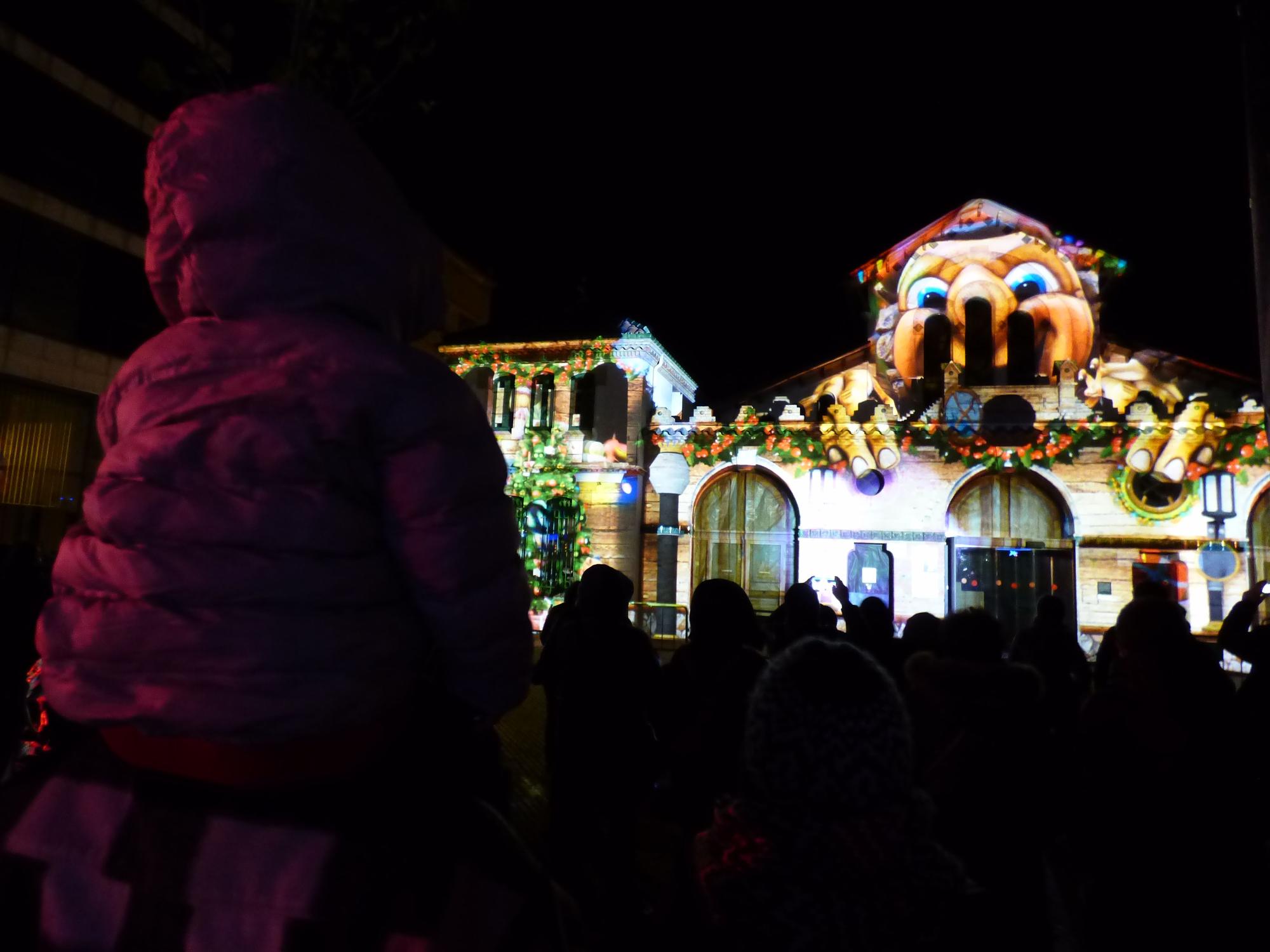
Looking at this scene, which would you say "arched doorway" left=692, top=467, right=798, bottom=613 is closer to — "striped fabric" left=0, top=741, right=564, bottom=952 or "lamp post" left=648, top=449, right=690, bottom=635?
"lamp post" left=648, top=449, right=690, bottom=635

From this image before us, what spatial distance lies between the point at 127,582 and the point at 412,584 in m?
0.45

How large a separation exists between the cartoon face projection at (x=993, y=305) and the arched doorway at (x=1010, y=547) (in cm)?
295

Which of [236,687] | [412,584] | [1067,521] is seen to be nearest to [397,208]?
[412,584]

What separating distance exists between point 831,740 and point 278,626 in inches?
47.5

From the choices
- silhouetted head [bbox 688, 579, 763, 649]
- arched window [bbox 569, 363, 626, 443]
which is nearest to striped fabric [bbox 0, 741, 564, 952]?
silhouetted head [bbox 688, 579, 763, 649]

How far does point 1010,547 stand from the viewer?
18.1 metres

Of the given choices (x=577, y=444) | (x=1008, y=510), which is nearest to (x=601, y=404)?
(x=577, y=444)

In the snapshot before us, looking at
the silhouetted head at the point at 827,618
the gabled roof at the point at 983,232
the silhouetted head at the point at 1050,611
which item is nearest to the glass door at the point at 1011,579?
the gabled roof at the point at 983,232

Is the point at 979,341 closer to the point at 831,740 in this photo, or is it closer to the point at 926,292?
the point at 926,292

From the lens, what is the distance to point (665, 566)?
64.3 ft

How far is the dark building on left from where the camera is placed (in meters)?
16.8

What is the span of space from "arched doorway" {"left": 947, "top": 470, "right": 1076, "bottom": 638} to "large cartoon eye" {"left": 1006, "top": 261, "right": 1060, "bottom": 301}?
452cm

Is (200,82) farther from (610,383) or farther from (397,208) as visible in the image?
(610,383)

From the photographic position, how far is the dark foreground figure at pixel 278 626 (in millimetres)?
1269
